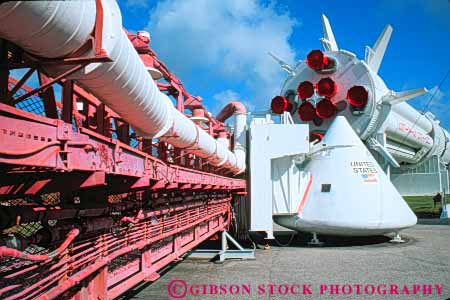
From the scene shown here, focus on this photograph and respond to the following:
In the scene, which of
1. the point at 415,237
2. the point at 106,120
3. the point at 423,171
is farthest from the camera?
the point at 423,171

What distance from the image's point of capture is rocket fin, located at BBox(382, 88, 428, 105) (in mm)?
15969

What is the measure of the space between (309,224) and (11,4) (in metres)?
12.0

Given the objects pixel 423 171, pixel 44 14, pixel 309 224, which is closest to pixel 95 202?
pixel 44 14

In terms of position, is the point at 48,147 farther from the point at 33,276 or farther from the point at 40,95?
the point at 40,95

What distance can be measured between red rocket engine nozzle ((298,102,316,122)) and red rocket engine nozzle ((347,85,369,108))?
4.40 feet

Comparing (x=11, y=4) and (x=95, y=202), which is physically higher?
(x=11, y=4)

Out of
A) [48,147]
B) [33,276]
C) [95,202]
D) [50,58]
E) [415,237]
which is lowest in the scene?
[415,237]

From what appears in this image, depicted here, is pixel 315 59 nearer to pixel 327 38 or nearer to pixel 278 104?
pixel 278 104

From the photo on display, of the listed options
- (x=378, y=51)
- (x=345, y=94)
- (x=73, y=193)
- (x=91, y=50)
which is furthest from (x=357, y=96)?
(x=91, y=50)

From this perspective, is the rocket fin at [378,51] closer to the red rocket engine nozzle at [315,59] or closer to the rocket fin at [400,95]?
the rocket fin at [400,95]

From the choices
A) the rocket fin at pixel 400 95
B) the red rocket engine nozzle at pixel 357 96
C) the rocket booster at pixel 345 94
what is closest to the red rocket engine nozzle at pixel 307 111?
the rocket booster at pixel 345 94

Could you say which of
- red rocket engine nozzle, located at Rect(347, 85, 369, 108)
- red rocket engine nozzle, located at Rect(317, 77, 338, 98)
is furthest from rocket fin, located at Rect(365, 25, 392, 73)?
red rocket engine nozzle, located at Rect(317, 77, 338, 98)

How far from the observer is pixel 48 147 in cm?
237

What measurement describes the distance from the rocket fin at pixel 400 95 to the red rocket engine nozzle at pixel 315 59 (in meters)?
2.72
